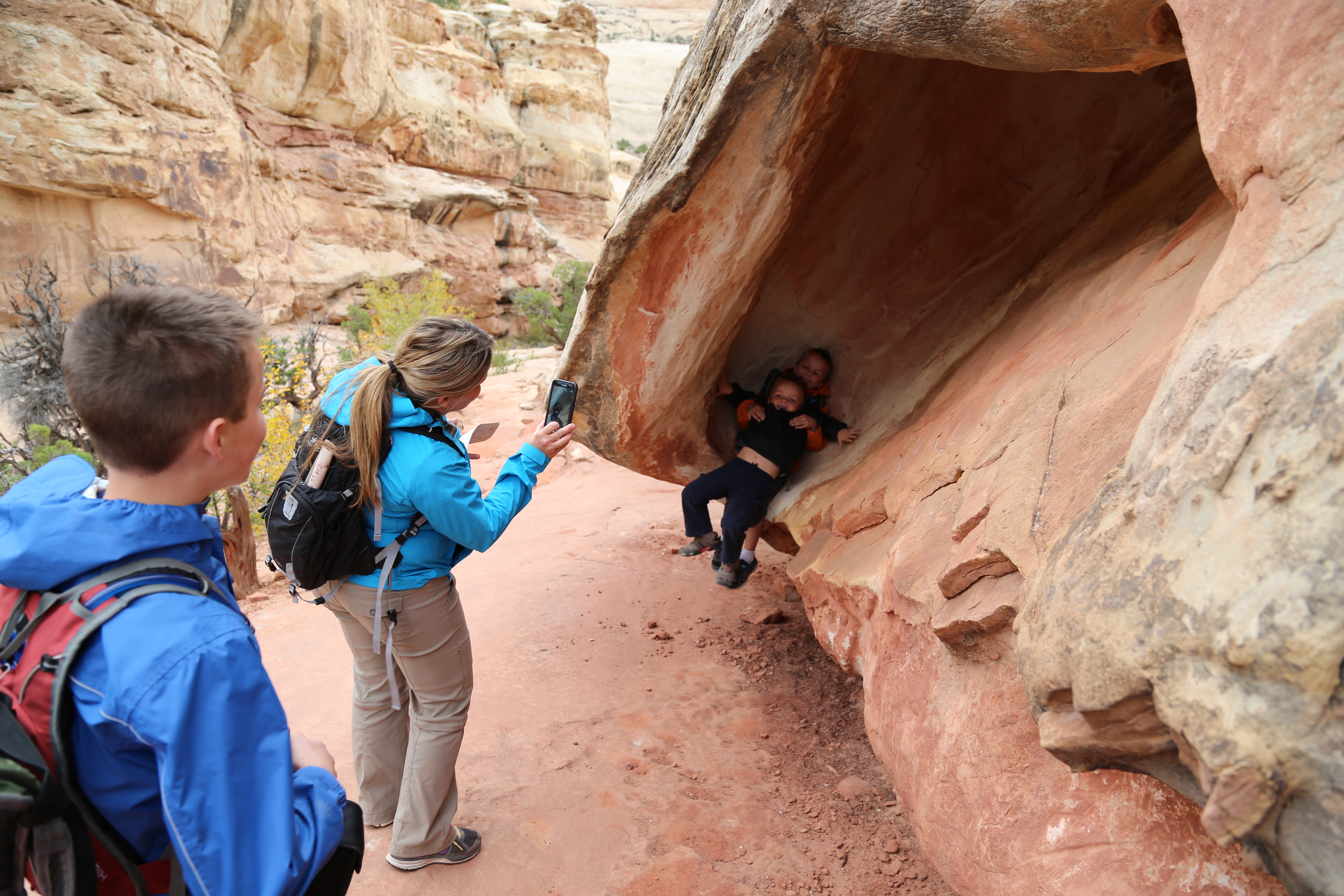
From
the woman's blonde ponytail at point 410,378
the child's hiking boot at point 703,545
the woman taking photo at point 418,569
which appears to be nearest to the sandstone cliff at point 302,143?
the child's hiking boot at point 703,545

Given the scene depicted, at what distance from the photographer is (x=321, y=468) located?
2059 millimetres

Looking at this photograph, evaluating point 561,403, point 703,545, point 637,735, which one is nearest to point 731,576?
point 703,545

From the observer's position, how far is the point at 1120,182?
135 inches

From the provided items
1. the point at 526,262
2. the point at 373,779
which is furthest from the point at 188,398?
the point at 526,262

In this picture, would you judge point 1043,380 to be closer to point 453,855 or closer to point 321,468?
point 321,468

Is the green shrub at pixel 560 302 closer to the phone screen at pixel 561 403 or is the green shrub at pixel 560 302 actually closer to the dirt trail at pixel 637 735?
the dirt trail at pixel 637 735

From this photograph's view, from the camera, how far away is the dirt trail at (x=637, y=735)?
102 inches

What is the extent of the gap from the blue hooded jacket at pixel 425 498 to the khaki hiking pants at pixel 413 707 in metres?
0.09

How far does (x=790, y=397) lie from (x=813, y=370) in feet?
0.79

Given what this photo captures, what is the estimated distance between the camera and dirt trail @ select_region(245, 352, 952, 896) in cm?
259

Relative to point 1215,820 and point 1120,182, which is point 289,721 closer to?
point 1215,820

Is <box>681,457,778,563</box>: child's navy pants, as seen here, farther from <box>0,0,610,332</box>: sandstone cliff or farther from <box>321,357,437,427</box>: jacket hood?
<box>0,0,610,332</box>: sandstone cliff

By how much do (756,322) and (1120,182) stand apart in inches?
72.1

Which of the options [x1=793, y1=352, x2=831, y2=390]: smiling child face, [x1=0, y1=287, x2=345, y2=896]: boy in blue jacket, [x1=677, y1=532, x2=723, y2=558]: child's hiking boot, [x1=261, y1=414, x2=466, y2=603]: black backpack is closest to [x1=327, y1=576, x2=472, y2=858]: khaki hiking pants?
[x1=261, y1=414, x2=466, y2=603]: black backpack
